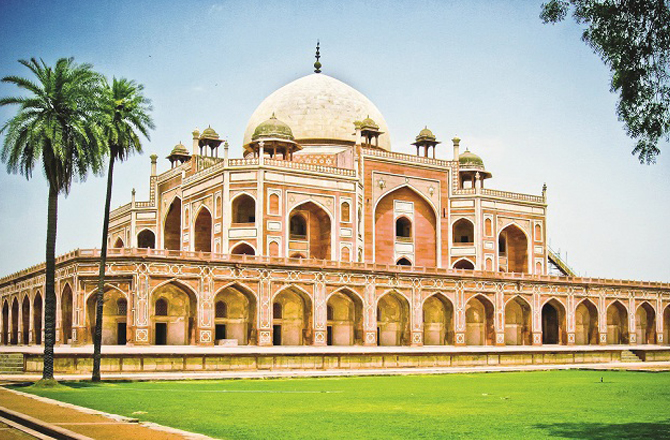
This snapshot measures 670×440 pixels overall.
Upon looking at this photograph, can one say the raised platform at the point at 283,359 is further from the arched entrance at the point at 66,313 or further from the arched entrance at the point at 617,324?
the arched entrance at the point at 617,324

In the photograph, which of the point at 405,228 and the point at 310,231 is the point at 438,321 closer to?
the point at 405,228

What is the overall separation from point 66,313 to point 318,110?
1879 centimetres

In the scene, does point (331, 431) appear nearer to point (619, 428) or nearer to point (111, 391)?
point (619, 428)

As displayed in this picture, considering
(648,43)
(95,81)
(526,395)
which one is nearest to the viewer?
(648,43)

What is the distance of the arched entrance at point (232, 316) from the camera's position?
3516 centimetres

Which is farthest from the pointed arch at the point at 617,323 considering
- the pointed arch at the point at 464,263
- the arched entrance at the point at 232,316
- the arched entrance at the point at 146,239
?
the arched entrance at the point at 146,239

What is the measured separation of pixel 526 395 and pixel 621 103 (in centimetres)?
779

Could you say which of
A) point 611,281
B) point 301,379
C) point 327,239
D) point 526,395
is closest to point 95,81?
point 301,379

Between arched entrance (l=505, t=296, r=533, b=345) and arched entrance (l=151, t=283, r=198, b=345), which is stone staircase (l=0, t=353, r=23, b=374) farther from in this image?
arched entrance (l=505, t=296, r=533, b=345)

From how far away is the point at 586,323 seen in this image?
46.2m

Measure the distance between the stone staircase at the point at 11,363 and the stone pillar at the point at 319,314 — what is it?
1363 centimetres

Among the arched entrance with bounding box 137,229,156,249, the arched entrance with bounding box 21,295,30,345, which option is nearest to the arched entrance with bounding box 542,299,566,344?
the arched entrance with bounding box 137,229,156,249

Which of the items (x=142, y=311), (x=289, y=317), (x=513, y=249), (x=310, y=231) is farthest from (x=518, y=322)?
(x=142, y=311)

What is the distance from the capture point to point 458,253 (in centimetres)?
4684
